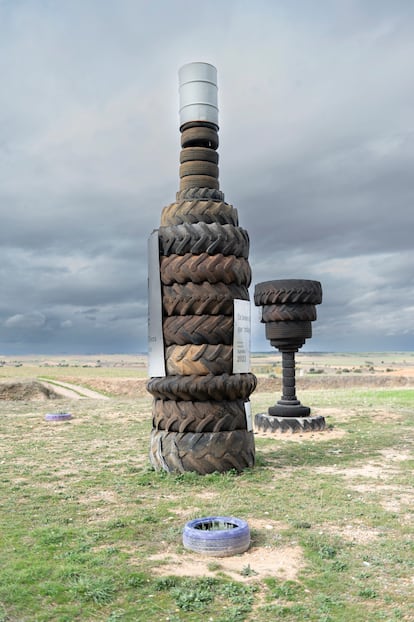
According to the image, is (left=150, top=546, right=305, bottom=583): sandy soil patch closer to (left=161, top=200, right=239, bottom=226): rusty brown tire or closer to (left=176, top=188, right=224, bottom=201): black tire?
(left=161, top=200, right=239, bottom=226): rusty brown tire

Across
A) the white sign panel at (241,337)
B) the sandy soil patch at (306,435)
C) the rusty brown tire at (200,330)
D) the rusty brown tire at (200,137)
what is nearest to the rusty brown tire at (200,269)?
the white sign panel at (241,337)

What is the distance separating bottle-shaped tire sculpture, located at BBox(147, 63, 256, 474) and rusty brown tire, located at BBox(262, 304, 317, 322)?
4665mm

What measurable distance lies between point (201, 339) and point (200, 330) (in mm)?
151

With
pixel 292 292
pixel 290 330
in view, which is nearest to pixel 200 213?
pixel 292 292

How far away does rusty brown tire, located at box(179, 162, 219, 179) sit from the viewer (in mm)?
9930

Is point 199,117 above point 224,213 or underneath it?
above

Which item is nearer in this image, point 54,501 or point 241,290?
point 54,501

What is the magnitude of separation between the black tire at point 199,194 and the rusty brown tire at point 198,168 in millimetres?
338

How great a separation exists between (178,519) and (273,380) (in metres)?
33.9

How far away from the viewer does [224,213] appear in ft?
31.6

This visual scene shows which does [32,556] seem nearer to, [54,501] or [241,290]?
[54,501]

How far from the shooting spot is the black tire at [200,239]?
30.2 feet

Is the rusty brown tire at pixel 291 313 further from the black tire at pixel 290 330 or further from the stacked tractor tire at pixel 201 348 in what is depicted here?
the stacked tractor tire at pixel 201 348

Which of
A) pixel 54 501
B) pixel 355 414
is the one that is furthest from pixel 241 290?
pixel 355 414
